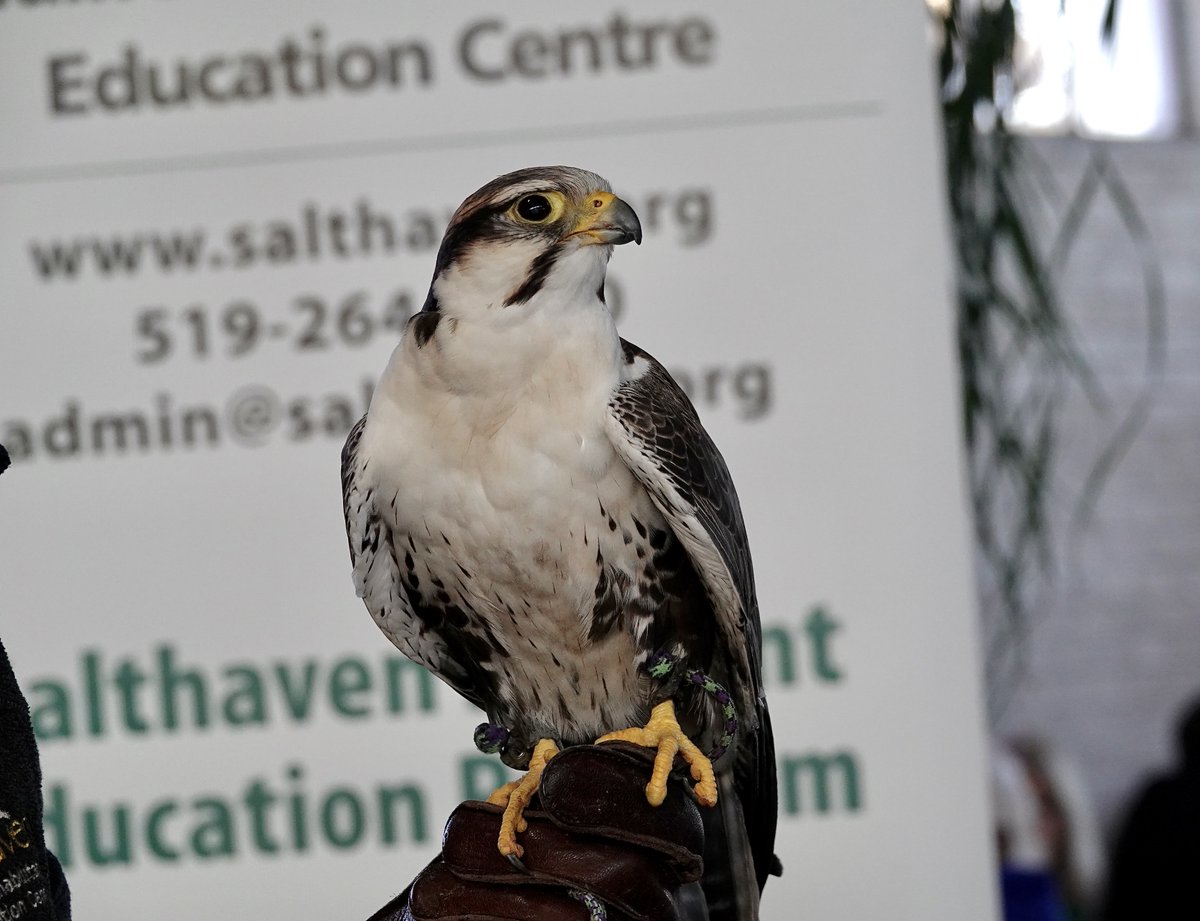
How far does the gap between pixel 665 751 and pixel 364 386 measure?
113cm

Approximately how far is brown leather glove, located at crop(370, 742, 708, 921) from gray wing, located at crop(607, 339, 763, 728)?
12 cm

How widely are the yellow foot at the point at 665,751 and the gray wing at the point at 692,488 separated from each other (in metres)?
0.08

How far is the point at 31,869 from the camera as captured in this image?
758mm

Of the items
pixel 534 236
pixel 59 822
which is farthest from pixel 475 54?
pixel 59 822

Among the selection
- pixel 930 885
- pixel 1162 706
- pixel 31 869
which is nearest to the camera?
pixel 31 869

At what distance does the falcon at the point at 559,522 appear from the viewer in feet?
2.62

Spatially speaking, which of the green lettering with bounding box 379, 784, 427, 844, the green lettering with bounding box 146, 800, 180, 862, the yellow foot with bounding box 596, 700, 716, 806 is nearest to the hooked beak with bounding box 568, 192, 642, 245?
the yellow foot with bounding box 596, 700, 716, 806

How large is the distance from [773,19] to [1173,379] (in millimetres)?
2751

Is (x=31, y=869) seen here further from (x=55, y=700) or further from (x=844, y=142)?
(x=844, y=142)

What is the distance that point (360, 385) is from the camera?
1.83 metres

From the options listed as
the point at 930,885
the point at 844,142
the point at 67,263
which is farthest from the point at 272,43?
the point at 930,885

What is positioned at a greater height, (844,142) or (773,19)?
(773,19)

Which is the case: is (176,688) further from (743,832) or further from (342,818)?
(743,832)

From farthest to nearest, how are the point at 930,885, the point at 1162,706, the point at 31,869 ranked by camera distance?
1. the point at 1162,706
2. the point at 930,885
3. the point at 31,869
